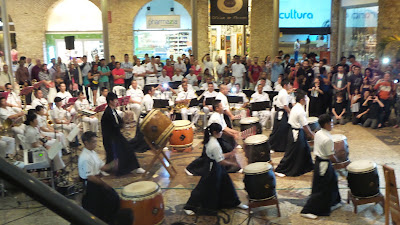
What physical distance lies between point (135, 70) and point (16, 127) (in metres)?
6.63

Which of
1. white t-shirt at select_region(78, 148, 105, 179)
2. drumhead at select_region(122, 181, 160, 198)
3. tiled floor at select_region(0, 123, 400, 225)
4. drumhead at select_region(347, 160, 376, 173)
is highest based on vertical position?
white t-shirt at select_region(78, 148, 105, 179)

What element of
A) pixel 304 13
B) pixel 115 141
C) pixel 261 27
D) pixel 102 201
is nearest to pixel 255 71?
pixel 261 27

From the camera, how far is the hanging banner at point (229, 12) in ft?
59.7

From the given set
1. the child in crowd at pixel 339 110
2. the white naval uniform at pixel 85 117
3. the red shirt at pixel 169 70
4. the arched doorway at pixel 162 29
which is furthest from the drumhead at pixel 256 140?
the arched doorway at pixel 162 29

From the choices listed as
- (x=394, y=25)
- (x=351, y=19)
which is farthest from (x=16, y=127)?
(x=351, y=19)

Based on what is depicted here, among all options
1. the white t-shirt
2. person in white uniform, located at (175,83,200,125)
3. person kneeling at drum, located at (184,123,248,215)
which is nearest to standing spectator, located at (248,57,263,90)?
person in white uniform, located at (175,83,200,125)

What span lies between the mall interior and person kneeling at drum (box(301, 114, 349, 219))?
2 cm

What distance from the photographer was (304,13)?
2212cm

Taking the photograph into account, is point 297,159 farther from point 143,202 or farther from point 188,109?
point 188,109

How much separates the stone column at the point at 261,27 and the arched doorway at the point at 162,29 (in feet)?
10.8

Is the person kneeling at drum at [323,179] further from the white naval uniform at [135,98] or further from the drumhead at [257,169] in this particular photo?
the white naval uniform at [135,98]

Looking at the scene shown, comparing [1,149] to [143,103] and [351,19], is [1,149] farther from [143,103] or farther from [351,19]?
[351,19]

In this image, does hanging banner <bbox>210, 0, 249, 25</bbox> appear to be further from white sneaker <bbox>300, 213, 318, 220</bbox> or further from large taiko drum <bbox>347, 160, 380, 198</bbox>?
white sneaker <bbox>300, 213, 318, 220</bbox>

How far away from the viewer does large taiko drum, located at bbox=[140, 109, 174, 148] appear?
8.59 metres
